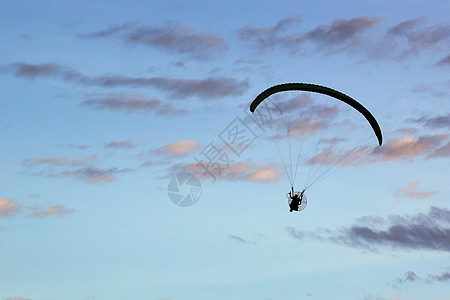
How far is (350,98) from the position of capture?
74.5 m

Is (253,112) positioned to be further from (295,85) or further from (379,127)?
(379,127)

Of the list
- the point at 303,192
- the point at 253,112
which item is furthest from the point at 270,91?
the point at 303,192

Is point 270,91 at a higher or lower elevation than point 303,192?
higher

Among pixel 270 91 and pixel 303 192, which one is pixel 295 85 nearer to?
pixel 270 91

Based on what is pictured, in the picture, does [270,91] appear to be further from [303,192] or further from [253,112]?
[303,192]

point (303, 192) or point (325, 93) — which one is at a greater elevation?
point (325, 93)

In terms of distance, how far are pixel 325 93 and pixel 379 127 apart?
5831 mm

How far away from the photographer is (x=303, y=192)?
75438 millimetres

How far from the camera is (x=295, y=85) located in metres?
72.9

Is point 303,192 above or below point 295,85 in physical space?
below

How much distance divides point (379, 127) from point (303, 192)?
27.1 feet

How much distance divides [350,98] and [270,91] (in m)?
6.40

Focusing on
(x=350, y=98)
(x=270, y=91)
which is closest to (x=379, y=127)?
(x=350, y=98)

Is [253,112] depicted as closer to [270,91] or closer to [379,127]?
[270,91]
